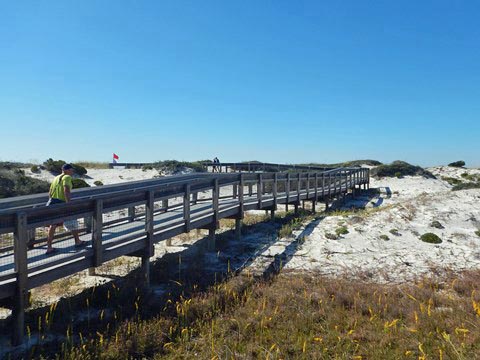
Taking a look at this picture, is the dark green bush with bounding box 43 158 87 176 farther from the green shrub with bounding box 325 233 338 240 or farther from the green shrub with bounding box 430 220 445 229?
the green shrub with bounding box 430 220 445 229

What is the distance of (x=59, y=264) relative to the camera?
20.6ft

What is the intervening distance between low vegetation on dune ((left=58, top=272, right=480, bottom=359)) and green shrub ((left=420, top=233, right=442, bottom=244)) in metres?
4.12

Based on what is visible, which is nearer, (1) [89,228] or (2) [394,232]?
(1) [89,228]

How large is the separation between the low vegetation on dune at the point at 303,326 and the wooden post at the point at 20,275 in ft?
2.63

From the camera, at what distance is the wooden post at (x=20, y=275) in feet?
17.6

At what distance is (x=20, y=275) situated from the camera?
550 centimetres

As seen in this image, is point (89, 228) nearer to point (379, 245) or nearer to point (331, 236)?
point (331, 236)

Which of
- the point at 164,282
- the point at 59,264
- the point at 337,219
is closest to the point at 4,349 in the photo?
the point at 59,264

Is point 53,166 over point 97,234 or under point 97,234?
over

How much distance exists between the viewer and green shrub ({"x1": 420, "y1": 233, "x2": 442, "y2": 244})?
11.9m

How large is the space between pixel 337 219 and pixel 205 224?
636 centimetres

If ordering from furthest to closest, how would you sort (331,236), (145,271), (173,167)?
(173,167) < (331,236) < (145,271)

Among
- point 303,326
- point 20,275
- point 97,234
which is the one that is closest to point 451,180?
point 303,326

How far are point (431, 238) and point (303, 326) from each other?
7814 mm
